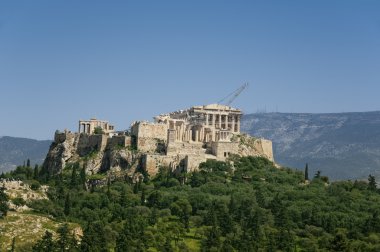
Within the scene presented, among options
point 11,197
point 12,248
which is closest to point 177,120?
point 11,197

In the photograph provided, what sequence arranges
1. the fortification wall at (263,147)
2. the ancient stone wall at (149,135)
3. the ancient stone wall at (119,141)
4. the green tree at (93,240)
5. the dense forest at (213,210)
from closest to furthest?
1. the green tree at (93,240)
2. the dense forest at (213,210)
3. the ancient stone wall at (149,135)
4. the ancient stone wall at (119,141)
5. the fortification wall at (263,147)

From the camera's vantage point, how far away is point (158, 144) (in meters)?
144

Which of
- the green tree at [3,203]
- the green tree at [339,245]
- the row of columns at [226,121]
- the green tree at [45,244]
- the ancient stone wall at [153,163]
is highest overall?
the row of columns at [226,121]

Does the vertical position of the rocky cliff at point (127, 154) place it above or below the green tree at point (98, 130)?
below

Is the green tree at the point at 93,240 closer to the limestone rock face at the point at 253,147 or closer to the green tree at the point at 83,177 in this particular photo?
the green tree at the point at 83,177

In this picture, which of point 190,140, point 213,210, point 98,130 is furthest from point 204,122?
point 213,210

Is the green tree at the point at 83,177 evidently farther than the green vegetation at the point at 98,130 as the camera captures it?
No

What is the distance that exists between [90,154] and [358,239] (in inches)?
2117

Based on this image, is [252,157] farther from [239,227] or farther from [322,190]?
[239,227]

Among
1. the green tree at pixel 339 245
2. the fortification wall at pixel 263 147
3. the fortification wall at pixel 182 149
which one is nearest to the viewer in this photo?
the green tree at pixel 339 245

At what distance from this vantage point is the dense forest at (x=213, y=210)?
354 ft

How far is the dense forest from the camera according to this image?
108m

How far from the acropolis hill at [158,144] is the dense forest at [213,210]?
2.38 meters

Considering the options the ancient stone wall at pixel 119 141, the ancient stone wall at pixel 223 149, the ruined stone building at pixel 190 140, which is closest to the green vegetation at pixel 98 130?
the ancient stone wall at pixel 119 141
